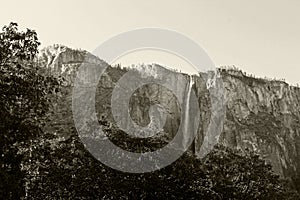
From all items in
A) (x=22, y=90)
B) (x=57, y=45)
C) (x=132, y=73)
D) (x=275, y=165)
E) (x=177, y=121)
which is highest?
(x=57, y=45)

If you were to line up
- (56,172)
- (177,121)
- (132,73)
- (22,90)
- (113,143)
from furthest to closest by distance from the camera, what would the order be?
(177,121) → (132,73) → (113,143) → (56,172) → (22,90)

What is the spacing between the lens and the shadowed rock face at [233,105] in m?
80.8

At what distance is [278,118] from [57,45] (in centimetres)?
3915

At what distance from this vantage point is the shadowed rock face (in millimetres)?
80750

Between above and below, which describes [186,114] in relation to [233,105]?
below

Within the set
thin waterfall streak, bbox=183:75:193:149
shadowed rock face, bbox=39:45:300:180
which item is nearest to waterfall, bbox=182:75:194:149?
thin waterfall streak, bbox=183:75:193:149

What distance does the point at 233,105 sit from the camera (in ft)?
297

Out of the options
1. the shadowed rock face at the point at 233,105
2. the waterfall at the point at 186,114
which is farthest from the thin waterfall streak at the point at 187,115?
the shadowed rock face at the point at 233,105

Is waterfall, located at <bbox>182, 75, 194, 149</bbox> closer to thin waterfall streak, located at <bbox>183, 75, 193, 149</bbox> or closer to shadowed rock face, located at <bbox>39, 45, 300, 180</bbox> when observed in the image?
thin waterfall streak, located at <bbox>183, 75, 193, 149</bbox>

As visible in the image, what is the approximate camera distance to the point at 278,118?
93188 millimetres

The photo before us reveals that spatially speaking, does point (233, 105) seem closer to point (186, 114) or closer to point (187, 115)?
point (186, 114)

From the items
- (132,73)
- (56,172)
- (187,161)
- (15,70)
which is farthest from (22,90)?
(132,73)

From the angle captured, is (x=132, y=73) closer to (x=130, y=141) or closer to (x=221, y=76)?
(x=221, y=76)

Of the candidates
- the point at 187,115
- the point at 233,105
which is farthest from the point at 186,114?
the point at 233,105
